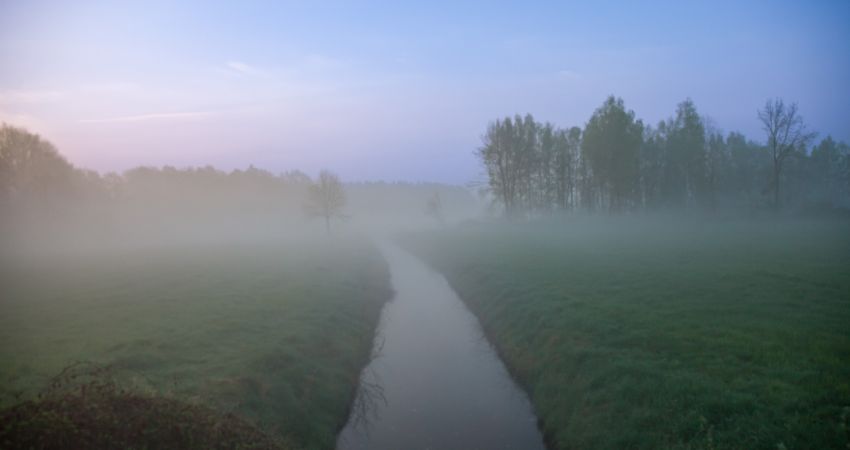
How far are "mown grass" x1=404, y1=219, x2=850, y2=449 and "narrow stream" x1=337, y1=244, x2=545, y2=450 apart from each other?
1.08 meters

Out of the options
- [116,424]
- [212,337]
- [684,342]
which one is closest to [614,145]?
[684,342]

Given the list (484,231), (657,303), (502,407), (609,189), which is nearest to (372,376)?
(502,407)

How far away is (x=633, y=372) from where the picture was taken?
13281 mm

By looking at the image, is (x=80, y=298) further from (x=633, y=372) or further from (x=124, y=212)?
(x=124, y=212)

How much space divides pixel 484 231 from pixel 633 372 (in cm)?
5318

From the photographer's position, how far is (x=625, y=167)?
64.5 m

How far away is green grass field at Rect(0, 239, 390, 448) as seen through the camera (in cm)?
1341

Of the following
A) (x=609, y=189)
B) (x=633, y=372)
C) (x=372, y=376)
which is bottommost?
(x=372, y=376)

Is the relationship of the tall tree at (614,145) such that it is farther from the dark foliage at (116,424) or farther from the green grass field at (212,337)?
the dark foliage at (116,424)

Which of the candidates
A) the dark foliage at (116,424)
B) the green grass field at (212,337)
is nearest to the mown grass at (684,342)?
the green grass field at (212,337)

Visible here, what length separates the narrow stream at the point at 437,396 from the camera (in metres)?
14.0

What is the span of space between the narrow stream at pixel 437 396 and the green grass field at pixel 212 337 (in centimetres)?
103

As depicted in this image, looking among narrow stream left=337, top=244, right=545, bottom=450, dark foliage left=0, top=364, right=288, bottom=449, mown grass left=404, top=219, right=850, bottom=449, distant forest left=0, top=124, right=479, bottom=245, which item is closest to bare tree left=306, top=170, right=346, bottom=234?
distant forest left=0, top=124, right=479, bottom=245

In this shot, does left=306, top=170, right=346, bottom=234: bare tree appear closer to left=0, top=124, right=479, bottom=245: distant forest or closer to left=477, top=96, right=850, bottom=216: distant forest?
left=0, top=124, right=479, bottom=245: distant forest
